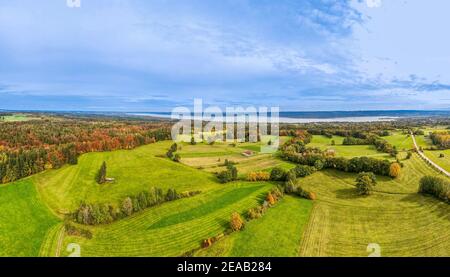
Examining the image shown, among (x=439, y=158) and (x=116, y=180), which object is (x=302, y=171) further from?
(x=116, y=180)

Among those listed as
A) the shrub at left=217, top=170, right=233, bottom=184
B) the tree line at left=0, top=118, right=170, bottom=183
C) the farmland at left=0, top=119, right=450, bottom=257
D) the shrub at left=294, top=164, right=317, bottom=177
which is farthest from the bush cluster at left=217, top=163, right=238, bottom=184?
the tree line at left=0, top=118, right=170, bottom=183

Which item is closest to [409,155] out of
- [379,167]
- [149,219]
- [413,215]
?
[379,167]

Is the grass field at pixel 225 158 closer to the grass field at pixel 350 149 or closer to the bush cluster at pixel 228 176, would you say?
the bush cluster at pixel 228 176

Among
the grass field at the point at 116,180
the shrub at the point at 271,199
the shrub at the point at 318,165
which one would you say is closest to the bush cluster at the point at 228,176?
the grass field at the point at 116,180

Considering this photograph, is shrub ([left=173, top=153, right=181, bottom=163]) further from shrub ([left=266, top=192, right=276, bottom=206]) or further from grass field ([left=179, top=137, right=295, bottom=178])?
A: shrub ([left=266, top=192, right=276, bottom=206])

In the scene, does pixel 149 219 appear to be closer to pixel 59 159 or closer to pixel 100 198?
pixel 100 198

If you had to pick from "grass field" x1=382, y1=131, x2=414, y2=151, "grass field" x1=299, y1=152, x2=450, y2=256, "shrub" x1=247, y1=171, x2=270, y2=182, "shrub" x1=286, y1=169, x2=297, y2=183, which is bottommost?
"grass field" x1=299, y1=152, x2=450, y2=256

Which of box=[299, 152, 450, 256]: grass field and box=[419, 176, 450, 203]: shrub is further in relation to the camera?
box=[419, 176, 450, 203]: shrub

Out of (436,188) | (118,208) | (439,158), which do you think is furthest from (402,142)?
(118,208)
